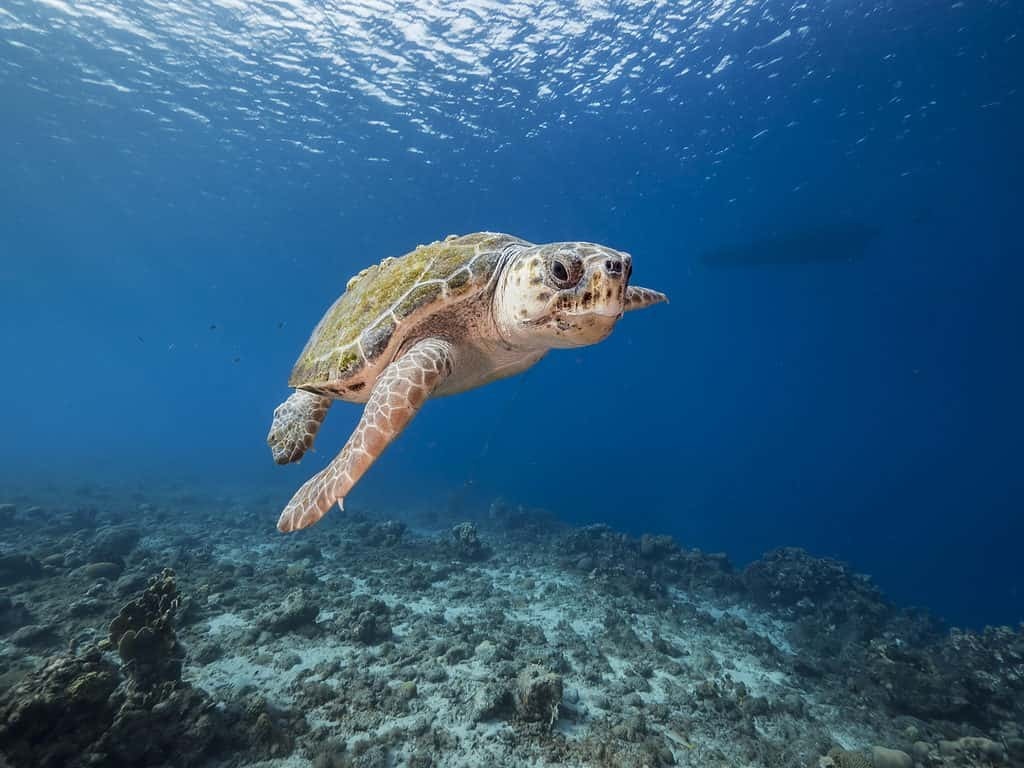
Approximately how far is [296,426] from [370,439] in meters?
1.81

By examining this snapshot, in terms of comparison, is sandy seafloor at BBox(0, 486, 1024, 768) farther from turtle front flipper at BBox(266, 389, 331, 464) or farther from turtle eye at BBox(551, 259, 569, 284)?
turtle eye at BBox(551, 259, 569, 284)

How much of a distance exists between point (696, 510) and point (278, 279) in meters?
44.4

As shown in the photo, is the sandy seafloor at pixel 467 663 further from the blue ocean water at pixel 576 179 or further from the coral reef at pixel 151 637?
the blue ocean water at pixel 576 179

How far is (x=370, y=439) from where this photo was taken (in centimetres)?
314

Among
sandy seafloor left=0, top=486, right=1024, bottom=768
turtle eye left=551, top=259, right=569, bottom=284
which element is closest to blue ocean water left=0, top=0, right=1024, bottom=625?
sandy seafloor left=0, top=486, right=1024, bottom=768

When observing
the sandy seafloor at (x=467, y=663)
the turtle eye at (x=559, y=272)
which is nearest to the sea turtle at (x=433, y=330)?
the turtle eye at (x=559, y=272)

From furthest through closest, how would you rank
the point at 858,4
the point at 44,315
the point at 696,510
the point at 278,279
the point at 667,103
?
the point at 44,315, the point at 278,279, the point at 696,510, the point at 667,103, the point at 858,4

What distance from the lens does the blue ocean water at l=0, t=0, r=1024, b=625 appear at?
47.0ft

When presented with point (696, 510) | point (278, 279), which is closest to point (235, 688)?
point (696, 510)

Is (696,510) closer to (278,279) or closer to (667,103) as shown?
(667,103)

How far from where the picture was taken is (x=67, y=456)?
34688 millimetres

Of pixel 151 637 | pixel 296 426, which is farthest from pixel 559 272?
pixel 151 637

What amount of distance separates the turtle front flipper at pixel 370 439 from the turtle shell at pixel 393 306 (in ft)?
1.76

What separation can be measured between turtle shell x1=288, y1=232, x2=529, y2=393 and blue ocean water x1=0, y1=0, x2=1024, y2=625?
12.4 metres
